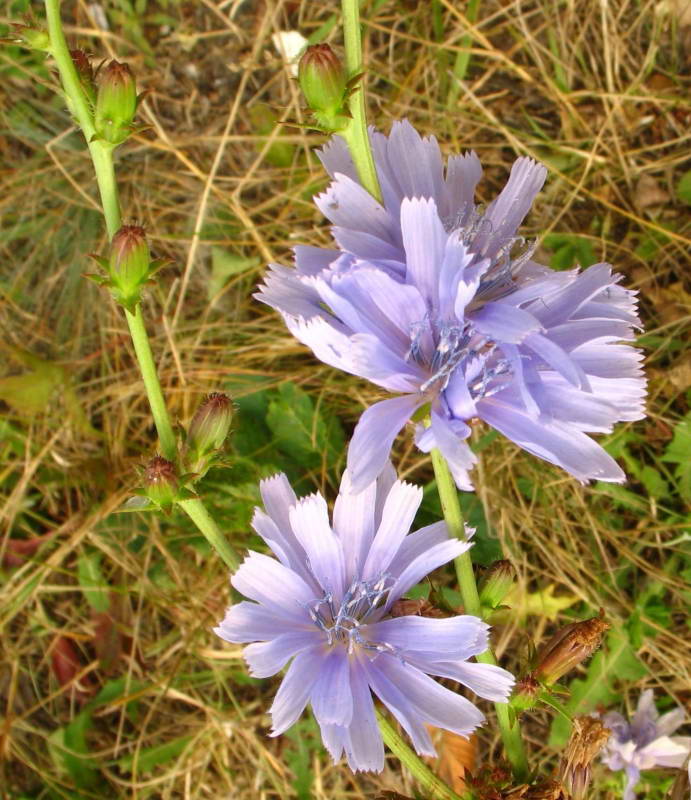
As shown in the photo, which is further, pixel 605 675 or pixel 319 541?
pixel 605 675

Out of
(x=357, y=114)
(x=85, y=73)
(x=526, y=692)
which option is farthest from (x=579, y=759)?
(x=85, y=73)

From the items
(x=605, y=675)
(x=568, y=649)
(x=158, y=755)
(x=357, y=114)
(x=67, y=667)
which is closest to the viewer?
(x=357, y=114)

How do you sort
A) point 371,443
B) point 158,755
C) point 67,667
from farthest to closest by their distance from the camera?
point 67,667
point 158,755
point 371,443

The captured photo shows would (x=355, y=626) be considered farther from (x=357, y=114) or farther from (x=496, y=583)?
(x=357, y=114)

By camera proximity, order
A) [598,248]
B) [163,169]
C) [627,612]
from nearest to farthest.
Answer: [627,612] → [598,248] → [163,169]

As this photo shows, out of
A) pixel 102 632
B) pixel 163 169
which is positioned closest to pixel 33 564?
A: pixel 102 632

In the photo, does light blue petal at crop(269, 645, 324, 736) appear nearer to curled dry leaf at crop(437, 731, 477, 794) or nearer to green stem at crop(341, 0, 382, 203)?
green stem at crop(341, 0, 382, 203)

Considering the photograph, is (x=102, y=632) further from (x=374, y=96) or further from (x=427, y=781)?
(x=374, y=96)
